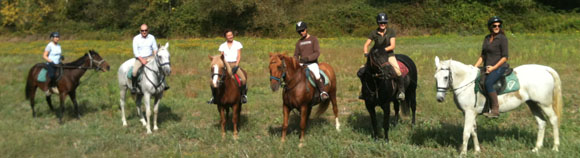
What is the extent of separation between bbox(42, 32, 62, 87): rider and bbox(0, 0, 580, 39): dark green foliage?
29.8 m

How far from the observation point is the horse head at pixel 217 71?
302 inches

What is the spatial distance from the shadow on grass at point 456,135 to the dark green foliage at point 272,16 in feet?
100

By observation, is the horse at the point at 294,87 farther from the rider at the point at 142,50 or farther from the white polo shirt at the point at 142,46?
the white polo shirt at the point at 142,46

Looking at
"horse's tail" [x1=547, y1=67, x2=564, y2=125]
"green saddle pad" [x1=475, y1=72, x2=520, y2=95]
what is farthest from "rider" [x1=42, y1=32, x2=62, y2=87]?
"horse's tail" [x1=547, y1=67, x2=564, y2=125]

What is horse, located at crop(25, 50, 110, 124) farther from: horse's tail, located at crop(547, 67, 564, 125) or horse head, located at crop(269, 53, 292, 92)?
horse's tail, located at crop(547, 67, 564, 125)

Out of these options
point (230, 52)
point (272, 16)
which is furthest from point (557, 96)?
point (272, 16)

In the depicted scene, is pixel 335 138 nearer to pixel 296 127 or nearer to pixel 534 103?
pixel 296 127

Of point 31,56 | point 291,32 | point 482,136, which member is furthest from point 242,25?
point 482,136

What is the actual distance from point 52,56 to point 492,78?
10.4m

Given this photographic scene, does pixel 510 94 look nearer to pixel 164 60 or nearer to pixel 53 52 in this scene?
pixel 164 60

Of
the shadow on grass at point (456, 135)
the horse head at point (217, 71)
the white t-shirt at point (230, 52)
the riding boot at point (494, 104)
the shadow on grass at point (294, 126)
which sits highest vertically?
the white t-shirt at point (230, 52)

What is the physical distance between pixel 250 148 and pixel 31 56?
83.3 ft

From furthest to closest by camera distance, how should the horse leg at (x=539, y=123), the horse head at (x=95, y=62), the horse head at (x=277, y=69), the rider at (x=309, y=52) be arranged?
1. the horse head at (x=95, y=62)
2. the rider at (x=309, y=52)
3. the horse head at (x=277, y=69)
4. the horse leg at (x=539, y=123)

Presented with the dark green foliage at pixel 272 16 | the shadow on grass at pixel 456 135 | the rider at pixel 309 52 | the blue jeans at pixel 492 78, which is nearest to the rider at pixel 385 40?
the shadow on grass at pixel 456 135
